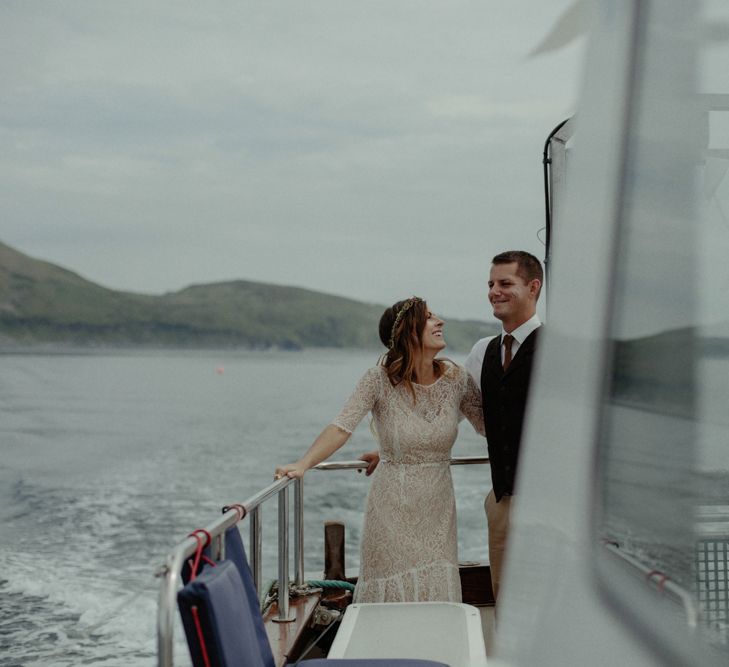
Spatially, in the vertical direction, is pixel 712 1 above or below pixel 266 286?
below

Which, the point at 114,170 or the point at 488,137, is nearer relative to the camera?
the point at 488,137

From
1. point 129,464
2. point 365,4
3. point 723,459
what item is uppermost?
point 365,4

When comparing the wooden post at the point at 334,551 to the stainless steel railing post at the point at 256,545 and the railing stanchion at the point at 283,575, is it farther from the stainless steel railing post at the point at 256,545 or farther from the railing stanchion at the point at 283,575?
the stainless steel railing post at the point at 256,545

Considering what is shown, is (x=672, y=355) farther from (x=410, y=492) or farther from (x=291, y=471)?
(x=410, y=492)

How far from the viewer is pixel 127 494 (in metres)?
22.9

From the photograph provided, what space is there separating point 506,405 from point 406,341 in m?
0.39

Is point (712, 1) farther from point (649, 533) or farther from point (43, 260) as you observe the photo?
point (43, 260)

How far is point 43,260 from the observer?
11569 cm

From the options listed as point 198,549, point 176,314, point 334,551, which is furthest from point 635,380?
point 176,314

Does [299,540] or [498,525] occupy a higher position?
[498,525]

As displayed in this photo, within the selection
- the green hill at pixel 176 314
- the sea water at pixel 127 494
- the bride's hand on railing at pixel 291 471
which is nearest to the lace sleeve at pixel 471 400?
the bride's hand on railing at pixel 291 471

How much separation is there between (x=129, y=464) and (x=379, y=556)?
27436mm

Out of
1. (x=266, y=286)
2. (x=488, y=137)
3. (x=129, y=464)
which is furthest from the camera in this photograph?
(x=266, y=286)

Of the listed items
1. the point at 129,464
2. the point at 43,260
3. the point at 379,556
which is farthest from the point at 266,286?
the point at 379,556
